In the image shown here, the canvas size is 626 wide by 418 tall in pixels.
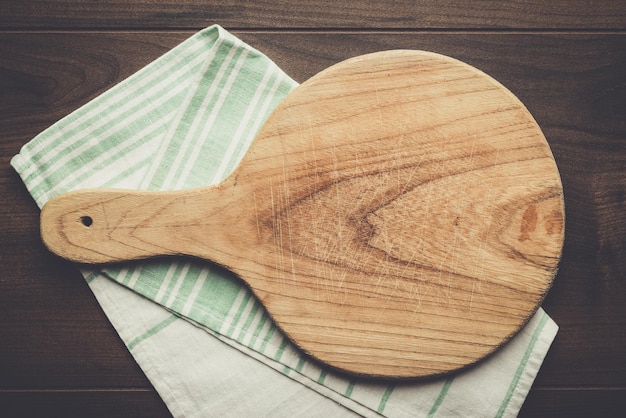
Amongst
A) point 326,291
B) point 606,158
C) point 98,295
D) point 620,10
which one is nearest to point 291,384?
point 326,291

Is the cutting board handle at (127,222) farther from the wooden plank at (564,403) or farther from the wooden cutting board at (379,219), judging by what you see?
the wooden plank at (564,403)

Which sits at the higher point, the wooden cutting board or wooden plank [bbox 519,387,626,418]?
the wooden cutting board

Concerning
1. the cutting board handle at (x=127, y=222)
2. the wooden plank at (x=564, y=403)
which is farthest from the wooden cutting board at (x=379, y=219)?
the wooden plank at (x=564, y=403)

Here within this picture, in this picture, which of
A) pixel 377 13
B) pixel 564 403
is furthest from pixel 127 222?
pixel 564 403

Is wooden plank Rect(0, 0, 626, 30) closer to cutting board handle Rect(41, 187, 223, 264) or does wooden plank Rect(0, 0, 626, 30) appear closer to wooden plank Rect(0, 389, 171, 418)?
cutting board handle Rect(41, 187, 223, 264)

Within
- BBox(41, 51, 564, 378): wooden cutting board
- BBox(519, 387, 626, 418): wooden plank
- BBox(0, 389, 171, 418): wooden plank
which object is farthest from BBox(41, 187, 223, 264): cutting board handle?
BBox(519, 387, 626, 418): wooden plank

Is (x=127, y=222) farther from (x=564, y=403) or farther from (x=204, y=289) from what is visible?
(x=564, y=403)

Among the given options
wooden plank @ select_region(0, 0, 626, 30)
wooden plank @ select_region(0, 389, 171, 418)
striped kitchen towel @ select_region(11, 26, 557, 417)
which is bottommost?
wooden plank @ select_region(0, 389, 171, 418)
